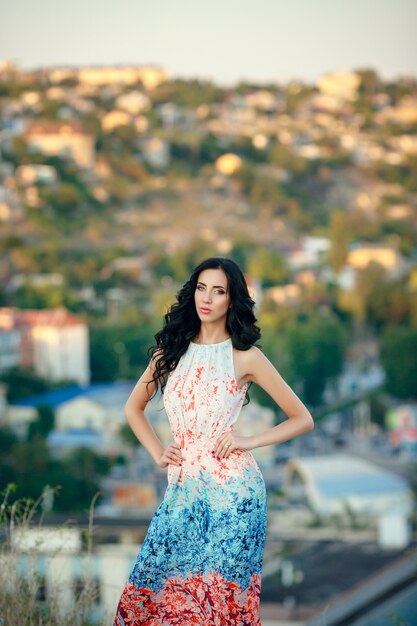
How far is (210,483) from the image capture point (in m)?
1.48

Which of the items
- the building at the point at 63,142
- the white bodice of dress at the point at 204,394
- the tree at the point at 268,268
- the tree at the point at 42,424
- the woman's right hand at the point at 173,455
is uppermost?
the building at the point at 63,142

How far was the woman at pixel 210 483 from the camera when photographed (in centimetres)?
147

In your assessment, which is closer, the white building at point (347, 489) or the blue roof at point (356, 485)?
the white building at point (347, 489)

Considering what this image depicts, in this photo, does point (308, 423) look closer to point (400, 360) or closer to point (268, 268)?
point (400, 360)

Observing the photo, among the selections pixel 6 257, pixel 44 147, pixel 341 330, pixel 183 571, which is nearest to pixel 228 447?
pixel 183 571

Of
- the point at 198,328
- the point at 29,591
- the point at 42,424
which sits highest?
the point at 42,424

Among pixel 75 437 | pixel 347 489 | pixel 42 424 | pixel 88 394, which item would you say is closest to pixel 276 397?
pixel 347 489

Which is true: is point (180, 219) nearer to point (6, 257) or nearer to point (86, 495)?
point (6, 257)

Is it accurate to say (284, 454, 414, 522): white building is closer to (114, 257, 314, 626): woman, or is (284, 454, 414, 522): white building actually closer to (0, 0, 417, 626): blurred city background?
(0, 0, 417, 626): blurred city background

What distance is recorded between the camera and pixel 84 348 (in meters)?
30.3

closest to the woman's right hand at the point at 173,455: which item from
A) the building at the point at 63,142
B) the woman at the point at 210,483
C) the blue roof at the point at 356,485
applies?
the woman at the point at 210,483

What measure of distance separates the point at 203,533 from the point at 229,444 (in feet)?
0.38

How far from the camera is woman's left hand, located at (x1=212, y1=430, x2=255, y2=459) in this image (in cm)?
147

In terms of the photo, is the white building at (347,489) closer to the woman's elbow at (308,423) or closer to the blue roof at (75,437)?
the blue roof at (75,437)
